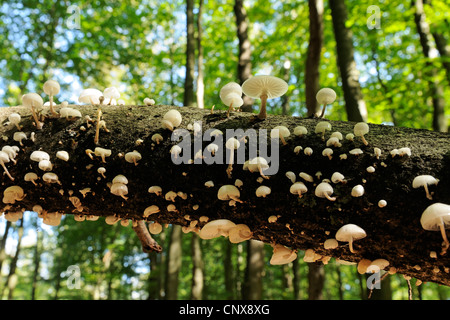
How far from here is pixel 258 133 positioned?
1770 mm

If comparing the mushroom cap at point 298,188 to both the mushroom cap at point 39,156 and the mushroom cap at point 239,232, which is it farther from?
the mushroom cap at point 39,156

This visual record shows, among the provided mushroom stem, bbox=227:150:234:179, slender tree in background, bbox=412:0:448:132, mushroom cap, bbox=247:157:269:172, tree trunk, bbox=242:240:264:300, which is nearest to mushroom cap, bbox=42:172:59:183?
mushroom stem, bbox=227:150:234:179

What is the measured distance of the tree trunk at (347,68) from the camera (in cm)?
495

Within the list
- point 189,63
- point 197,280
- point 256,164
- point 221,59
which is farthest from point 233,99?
point 221,59

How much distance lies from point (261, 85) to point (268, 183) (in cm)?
80

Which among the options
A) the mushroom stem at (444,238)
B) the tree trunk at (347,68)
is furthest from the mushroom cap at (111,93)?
the tree trunk at (347,68)

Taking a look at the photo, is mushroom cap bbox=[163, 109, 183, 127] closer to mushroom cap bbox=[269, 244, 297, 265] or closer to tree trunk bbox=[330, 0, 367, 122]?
mushroom cap bbox=[269, 244, 297, 265]

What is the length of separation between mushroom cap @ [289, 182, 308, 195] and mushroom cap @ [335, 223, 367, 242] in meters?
0.25

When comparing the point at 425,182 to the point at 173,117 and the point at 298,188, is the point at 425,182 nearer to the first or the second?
the point at 298,188

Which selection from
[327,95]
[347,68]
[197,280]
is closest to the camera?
[327,95]

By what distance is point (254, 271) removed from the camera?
700 centimetres

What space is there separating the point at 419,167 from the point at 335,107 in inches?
424

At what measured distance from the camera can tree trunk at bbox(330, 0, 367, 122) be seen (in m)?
4.95

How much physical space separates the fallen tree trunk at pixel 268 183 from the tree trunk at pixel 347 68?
11.2 ft
